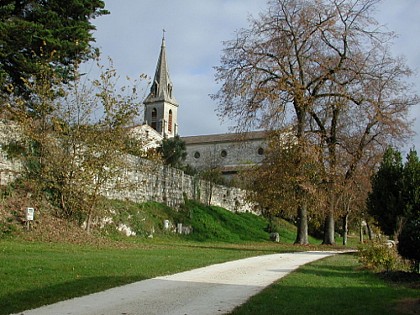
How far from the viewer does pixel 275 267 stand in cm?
1466

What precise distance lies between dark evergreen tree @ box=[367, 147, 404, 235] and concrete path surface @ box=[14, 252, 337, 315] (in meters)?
7.03

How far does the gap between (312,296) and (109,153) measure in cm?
1377

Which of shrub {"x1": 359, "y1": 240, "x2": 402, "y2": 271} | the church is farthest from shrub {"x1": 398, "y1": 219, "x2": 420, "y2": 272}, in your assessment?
the church

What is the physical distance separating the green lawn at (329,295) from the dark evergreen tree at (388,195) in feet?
18.5

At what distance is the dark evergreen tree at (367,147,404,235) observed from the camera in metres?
18.3

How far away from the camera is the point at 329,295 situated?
9484 mm

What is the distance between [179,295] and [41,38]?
50.4 feet

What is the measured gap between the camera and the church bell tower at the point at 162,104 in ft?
307

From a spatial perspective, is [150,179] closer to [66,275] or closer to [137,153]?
[137,153]

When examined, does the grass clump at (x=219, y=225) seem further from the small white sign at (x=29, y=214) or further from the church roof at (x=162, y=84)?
the church roof at (x=162, y=84)

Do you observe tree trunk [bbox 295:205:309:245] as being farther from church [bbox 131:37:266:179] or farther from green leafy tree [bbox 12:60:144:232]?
church [bbox 131:37:266:179]

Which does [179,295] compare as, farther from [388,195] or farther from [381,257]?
[388,195]

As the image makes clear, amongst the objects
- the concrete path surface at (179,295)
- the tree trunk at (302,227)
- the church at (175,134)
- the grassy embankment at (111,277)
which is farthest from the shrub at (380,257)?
the church at (175,134)

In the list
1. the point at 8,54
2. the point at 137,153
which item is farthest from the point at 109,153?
the point at 8,54
